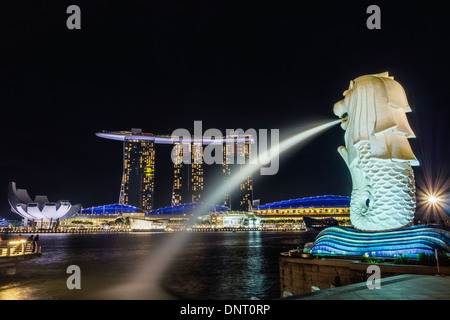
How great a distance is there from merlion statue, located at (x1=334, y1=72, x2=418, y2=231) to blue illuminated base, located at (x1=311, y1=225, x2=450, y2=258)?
36.5 inches

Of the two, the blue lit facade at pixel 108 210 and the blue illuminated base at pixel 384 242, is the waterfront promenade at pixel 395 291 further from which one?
the blue lit facade at pixel 108 210

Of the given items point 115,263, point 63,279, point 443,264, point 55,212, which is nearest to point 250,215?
point 55,212

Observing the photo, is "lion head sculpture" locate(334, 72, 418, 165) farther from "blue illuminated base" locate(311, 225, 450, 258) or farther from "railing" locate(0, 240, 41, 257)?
"railing" locate(0, 240, 41, 257)

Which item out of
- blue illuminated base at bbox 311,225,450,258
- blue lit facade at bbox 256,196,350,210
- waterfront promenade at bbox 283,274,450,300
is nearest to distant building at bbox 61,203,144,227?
blue lit facade at bbox 256,196,350,210

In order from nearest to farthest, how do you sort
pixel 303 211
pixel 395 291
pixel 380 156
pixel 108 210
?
pixel 395 291 → pixel 380 156 → pixel 303 211 → pixel 108 210

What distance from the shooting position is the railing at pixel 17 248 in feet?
70.7

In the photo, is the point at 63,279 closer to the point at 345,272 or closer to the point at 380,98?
the point at 345,272

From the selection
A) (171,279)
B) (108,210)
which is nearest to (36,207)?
(108,210)

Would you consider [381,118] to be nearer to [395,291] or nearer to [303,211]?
[395,291]

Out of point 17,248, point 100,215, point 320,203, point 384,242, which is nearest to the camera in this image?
point 384,242

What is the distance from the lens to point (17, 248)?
890 inches

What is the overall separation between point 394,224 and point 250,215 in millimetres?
129569

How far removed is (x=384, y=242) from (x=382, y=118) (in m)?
6.47
